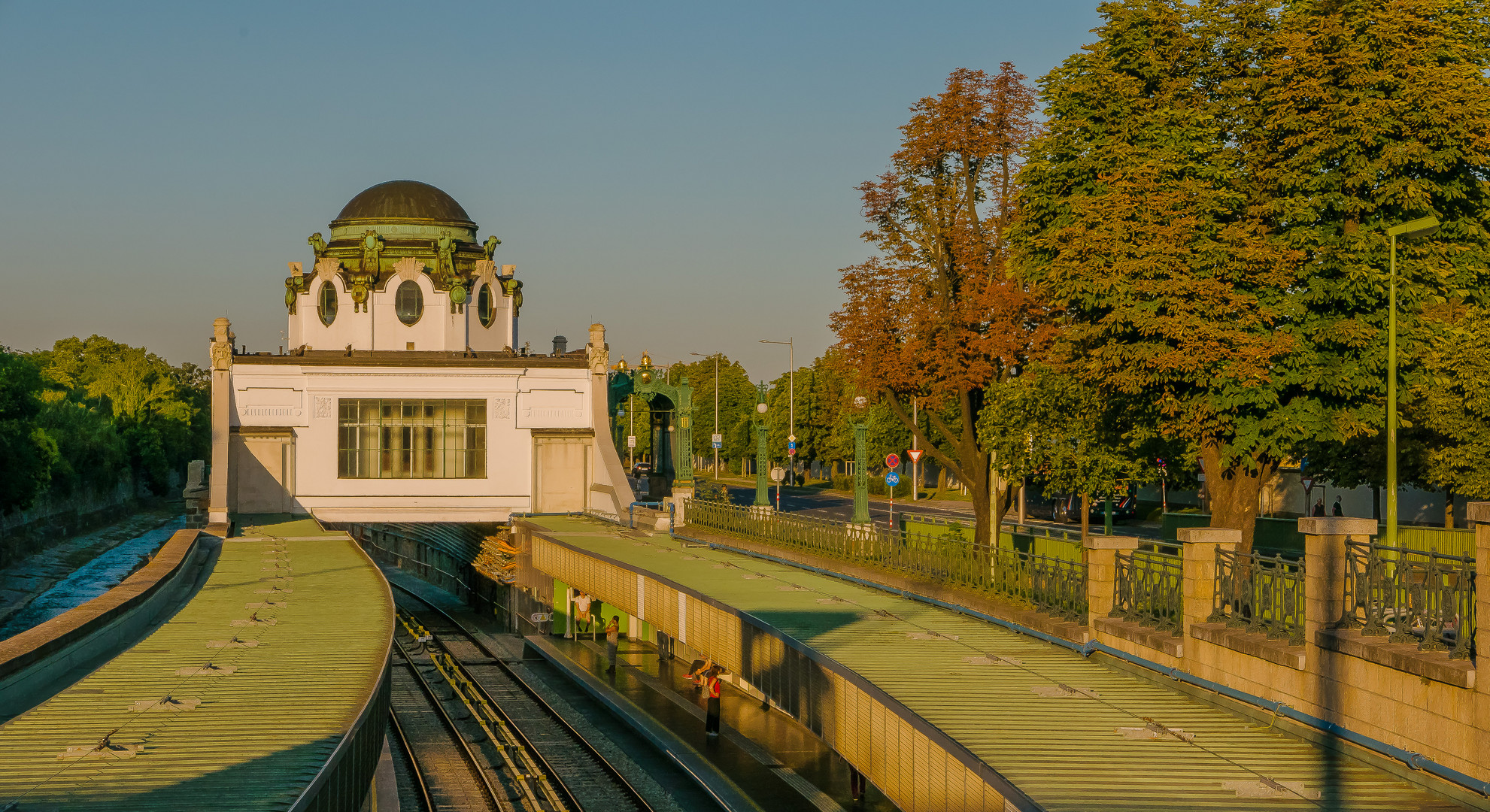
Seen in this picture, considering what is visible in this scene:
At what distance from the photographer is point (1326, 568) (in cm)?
1402

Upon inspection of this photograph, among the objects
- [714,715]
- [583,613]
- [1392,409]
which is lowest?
[714,715]

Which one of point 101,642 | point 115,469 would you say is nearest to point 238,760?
point 101,642

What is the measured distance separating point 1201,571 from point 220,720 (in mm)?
11202

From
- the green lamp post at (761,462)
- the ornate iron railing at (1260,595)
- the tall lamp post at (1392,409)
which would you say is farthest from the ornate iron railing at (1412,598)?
the green lamp post at (761,462)

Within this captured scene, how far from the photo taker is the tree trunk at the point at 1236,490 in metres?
28.5

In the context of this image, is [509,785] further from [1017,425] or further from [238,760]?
[1017,425]

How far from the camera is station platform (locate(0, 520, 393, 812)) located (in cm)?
1141

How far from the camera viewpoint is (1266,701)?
14.9m

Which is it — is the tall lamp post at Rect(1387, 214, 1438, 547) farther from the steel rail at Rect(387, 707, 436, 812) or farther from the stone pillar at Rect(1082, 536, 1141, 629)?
the steel rail at Rect(387, 707, 436, 812)

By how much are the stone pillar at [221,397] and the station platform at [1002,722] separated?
26.2 meters

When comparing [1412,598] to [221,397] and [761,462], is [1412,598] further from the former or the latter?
[221,397]

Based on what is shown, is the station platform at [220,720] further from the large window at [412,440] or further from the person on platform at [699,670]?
the large window at [412,440]

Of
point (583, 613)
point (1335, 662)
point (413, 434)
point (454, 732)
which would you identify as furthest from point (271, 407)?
point (1335, 662)

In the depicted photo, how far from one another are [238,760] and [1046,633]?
11494 millimetres
